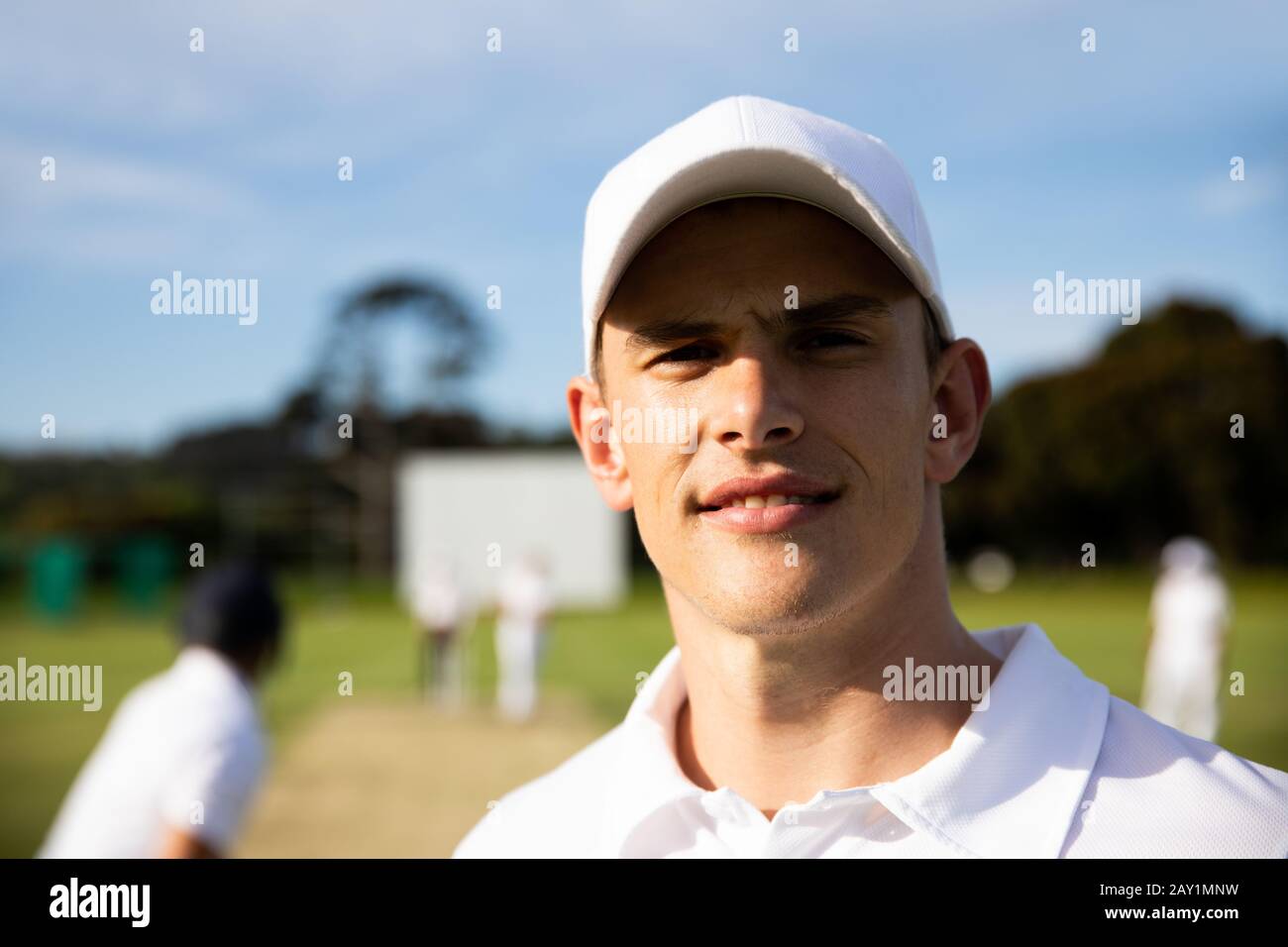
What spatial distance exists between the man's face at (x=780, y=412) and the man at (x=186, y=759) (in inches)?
97.8

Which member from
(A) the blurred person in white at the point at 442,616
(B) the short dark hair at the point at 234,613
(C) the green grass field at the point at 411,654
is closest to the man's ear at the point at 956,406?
(C) the green grass field at the point at 411,654

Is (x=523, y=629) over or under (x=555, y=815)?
under

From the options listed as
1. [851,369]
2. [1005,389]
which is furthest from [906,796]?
[1005,389]

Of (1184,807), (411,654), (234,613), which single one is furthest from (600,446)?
(411,654)

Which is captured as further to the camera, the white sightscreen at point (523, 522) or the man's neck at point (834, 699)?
the white sightscreen at point (523, 522)

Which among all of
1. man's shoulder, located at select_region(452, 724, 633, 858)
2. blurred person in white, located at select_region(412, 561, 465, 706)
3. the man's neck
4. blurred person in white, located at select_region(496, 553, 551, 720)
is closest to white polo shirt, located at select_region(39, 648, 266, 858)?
man's shoulder, located at select_region(452, 724, 633, 858)

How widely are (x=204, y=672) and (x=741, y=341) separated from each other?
9.71 ft

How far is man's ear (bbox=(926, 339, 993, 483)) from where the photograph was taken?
182 centimetres

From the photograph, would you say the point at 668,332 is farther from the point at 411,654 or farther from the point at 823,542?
the point at 411,654

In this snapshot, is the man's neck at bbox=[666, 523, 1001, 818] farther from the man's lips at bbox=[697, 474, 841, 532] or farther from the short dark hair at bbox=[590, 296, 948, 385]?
the short dark hair at bbox=[590, 296, 948, 385]

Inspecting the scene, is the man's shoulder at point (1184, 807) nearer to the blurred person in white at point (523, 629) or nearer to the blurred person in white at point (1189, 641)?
the blurred person in white at point (1189, 641)

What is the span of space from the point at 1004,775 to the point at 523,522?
130 ft

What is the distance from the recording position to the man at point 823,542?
1.69m

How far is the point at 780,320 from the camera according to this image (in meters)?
1.70
